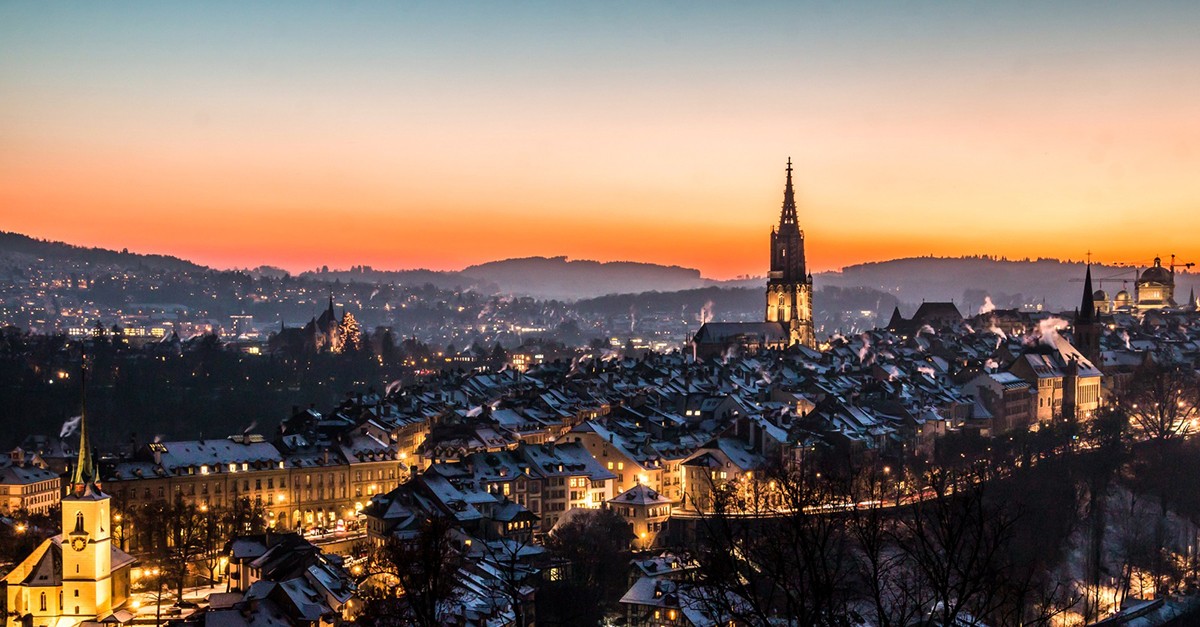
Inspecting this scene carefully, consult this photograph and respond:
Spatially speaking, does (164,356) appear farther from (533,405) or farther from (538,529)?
(538,529)

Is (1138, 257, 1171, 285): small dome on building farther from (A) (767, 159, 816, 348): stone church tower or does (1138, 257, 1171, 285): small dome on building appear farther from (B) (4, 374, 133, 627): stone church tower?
(B) (4, 374, 133, 627): stone church tower

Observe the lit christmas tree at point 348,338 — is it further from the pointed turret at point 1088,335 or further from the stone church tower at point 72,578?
the stone church tower at point 72,578

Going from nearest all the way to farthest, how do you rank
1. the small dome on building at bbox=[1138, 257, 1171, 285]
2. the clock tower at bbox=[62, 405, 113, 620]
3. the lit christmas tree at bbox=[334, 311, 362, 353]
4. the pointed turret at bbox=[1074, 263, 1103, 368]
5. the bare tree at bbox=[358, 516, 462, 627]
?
the bare tree at bbox=[358, 516, 462, 627] → the clock tower at bbox=[62, 405, 113, 620] → the pointed turret at bbox=[1074, 263, 1103, 368] → the lit christmas tree at bbox=[334, 311, 362, 353] → the small dome on building at bbox=[1138, 257, 1171, 285]

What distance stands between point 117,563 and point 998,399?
46.0 metres

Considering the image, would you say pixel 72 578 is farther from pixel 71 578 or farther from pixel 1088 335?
pixel 1088 335

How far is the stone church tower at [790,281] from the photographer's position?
103188mm

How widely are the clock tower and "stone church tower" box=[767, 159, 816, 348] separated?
6930cm

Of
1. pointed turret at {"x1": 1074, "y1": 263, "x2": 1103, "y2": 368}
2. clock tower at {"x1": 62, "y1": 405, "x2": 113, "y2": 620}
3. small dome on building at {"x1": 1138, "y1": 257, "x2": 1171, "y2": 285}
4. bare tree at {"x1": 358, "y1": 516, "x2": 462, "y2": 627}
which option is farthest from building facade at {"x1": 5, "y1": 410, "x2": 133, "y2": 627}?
small dome on building at {"x1": 1138, "y1": 257, "x2": 1171, "y2": 285}

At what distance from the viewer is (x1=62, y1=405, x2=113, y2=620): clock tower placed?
118 feet

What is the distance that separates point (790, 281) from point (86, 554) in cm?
7285

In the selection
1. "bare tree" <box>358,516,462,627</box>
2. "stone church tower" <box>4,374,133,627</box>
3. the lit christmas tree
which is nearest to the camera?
"bare tree" <box>358,516,462,627</box>

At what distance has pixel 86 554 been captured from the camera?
119ft

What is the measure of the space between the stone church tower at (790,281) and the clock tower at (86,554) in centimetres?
6930

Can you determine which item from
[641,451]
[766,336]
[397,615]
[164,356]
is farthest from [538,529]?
[164,356]
